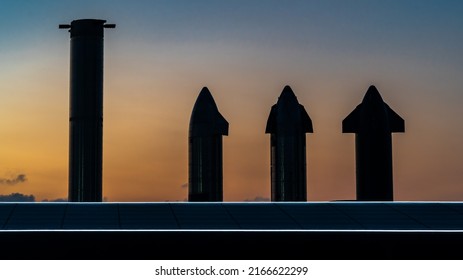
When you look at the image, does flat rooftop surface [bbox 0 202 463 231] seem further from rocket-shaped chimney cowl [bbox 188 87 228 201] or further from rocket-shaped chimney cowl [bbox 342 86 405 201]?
rocket-shaped chimney cowl [bbox 188 87 228 201]

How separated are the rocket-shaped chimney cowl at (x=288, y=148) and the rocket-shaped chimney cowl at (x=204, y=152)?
15.4 ft

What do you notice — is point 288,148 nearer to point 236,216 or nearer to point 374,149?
point 374,149

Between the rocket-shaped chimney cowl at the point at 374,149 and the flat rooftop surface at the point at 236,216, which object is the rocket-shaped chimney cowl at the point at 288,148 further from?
the flat rooftop surface at the point at 236,216

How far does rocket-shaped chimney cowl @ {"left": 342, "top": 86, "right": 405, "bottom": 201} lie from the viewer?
7244 cm

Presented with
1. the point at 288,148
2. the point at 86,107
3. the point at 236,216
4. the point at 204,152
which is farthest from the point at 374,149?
the point at 236,216

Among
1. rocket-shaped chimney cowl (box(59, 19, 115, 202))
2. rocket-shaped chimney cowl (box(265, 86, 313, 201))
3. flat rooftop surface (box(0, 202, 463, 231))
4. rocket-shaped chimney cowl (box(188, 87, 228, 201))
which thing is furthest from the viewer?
rocket-shaped chimney cowl (box(59, 19, 115, 202))

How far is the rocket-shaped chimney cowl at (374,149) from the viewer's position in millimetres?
72438

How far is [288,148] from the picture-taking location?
72.5 m

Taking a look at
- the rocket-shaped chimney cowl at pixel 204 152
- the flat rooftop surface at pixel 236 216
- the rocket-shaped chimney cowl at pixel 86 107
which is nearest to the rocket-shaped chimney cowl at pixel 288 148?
the rocket-shaped chimney cowl at pixel 204 152

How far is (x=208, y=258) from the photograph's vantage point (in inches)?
835

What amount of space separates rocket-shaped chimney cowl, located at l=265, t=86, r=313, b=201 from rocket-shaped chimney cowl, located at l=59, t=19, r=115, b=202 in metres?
15.7

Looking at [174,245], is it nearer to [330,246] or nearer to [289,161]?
[330,246]

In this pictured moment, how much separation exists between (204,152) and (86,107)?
12002mm

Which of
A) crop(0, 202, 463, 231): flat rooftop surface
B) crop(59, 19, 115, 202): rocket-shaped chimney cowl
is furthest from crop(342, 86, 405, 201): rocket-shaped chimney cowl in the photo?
crop(0, 202, 463, 231): flat rooftop surface
